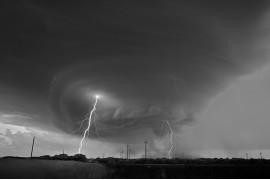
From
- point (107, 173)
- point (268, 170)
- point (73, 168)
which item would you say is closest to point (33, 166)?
point (73, 168)

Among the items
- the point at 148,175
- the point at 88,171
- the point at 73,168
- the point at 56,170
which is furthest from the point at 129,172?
the point at 56,170

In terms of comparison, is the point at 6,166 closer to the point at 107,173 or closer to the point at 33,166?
the point at 33,166

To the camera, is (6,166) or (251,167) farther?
(251,167)

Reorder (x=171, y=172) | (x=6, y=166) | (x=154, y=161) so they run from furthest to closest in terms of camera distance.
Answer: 1. (x=154, y=161)
2. (x=171, y=172)
3. (x=6, y=166)

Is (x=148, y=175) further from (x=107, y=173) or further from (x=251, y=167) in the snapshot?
(x=251, y=167)

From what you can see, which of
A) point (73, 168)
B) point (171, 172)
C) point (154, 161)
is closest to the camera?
point (73, 168)

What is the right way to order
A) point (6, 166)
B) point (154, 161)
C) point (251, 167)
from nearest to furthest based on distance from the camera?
point (6, 166), point (251, 167), point (154, 161)
